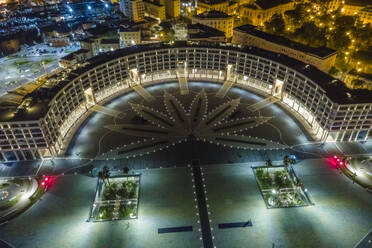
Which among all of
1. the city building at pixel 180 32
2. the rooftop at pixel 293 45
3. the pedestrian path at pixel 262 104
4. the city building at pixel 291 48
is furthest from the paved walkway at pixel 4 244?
the city building at pixel 180 32

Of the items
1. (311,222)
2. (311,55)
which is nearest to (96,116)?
(311,222)

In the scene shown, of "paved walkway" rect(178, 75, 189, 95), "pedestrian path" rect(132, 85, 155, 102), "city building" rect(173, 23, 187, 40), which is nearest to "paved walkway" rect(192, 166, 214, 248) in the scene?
"pedestrian path" rect(132, 85, 155, 102)

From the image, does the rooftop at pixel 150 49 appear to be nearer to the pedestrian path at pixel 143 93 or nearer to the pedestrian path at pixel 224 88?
the pedestrian path at pixel 224 88

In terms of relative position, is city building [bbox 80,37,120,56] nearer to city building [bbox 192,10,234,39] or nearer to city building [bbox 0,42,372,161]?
city building [bbox 0,42,372,161]

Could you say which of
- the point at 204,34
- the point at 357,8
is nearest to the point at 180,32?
the point at 204,34

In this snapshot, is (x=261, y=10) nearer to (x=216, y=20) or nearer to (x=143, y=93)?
(x=216, y=20)
